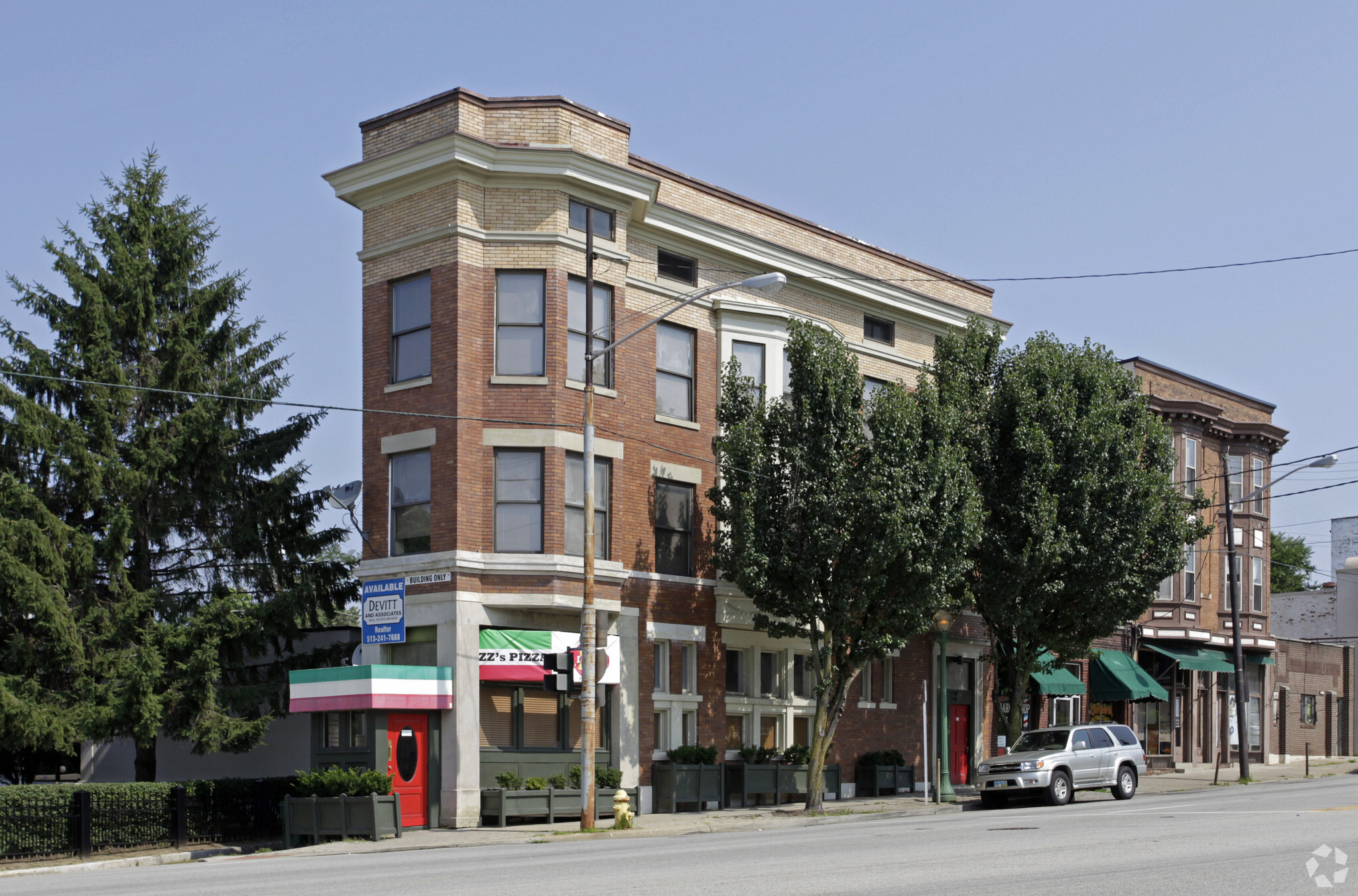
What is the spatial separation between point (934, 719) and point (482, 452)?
1477 cm

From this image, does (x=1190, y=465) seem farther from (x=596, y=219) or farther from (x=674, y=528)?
(x=596, y=219)

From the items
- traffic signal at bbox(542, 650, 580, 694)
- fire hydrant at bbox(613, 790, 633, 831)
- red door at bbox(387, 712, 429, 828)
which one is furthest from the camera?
red door at bbox(387, 712, 429, 828)

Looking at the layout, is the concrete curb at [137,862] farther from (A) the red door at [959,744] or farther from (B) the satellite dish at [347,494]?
(A) the red door at [959,744]

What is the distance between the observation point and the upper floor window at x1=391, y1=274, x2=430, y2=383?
2752 cm

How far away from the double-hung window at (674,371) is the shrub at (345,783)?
1005 centimetres

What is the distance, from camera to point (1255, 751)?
167 feet

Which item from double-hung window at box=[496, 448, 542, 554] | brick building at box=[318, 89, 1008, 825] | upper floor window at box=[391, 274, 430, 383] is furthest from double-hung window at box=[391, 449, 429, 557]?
upper floor window at box=[391, 274, 430, 383]

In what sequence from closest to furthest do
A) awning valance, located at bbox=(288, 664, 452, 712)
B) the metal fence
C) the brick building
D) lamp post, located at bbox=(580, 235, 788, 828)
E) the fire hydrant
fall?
the metal fence
lamp post, located at bbox=(580, 235, 788, 828)
the fire hydrant
awning valance, located at bbox=(288, 664, 452, 712)
the brick building

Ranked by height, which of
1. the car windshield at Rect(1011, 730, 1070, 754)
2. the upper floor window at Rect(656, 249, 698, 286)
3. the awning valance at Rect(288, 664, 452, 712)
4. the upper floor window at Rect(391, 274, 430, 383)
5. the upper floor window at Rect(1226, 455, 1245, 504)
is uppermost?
the upper floor window at Rect(656, 249, 698, 286)

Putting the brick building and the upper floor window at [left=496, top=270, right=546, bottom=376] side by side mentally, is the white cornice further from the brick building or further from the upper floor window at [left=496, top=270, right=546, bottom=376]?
the upper floor window at [left=496, top=270, right=546, bottom=376]

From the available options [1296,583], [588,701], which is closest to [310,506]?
[588,701]

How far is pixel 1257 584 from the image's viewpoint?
50250mm

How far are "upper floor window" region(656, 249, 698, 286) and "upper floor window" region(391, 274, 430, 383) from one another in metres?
5.33

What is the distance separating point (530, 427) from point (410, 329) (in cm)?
319
